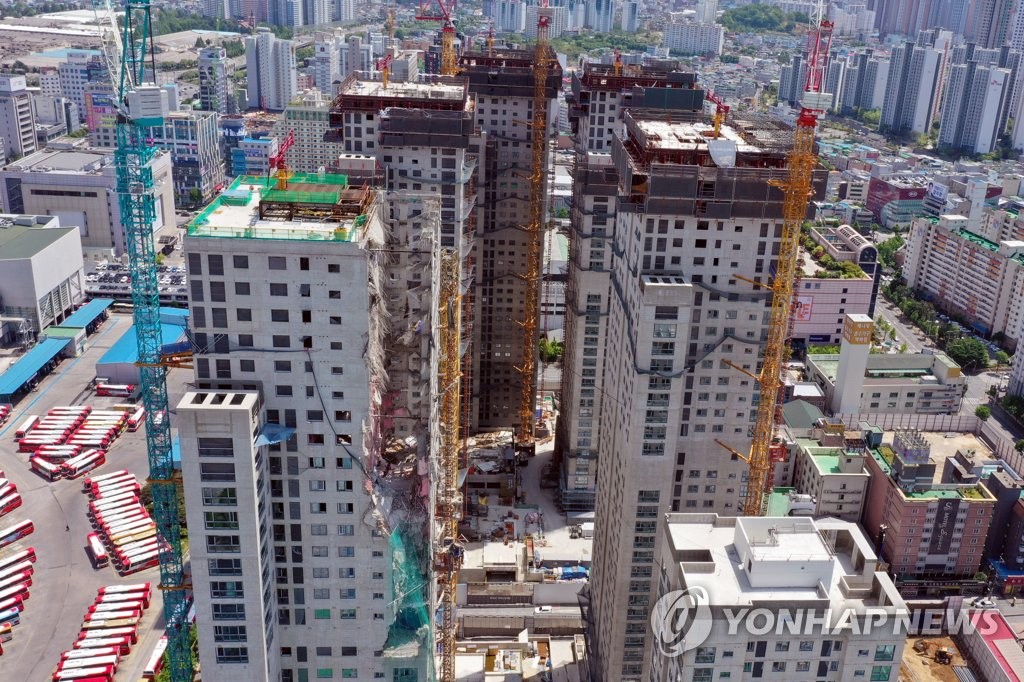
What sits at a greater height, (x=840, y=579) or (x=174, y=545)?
(x=840, y=579)

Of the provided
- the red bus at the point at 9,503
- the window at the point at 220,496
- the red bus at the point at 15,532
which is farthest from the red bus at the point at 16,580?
the window at the point at 220,496

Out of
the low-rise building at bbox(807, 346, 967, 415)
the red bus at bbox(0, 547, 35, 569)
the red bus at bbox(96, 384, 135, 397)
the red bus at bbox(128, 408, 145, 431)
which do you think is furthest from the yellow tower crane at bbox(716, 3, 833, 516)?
the red bus at bbox(96, 384, 135, 397)

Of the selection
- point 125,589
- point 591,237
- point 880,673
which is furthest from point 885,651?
point 125,589

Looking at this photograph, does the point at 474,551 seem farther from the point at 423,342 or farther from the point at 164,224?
the point at 164,224

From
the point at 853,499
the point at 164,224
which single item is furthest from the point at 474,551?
the point at 164,224

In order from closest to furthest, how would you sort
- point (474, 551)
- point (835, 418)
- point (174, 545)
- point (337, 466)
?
point (337, 466) → point (174, 545) → point (474, 551) → point (835, 418)

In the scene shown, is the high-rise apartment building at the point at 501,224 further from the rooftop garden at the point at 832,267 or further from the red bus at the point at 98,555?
the rooftop garden at the point at 832,267
